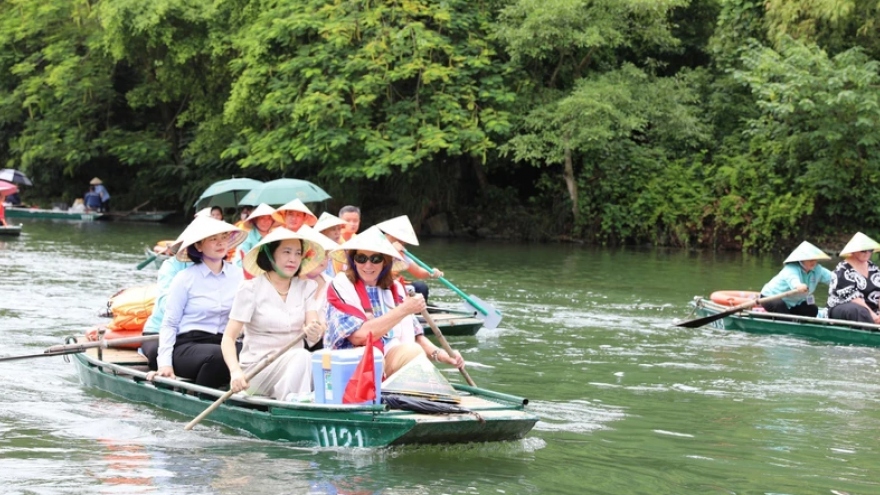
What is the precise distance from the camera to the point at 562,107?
27391 millimetres

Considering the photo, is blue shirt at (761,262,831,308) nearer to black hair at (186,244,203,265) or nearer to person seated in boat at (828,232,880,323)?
person seated in boat at (828,232,880,323)

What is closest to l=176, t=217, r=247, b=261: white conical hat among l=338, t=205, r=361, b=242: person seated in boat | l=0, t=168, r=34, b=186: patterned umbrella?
l=338, t=205, r=361, b=242: person seated in boat

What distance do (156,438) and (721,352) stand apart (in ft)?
22.6

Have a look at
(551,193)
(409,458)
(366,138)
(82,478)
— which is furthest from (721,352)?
(551,193)

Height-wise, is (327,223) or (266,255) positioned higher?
(327,223)

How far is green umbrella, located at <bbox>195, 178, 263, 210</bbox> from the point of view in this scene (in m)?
16.5

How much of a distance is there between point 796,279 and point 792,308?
42cm

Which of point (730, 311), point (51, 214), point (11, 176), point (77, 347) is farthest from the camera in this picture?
point (51, 214)

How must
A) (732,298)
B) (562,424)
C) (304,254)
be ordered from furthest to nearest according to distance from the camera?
(732,298), (562,424), (304,254)

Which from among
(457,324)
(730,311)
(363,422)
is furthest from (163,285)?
(730,311)

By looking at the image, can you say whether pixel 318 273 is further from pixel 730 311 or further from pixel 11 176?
pixel 11 176

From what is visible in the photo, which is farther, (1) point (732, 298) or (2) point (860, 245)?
(1) point (732, 298)

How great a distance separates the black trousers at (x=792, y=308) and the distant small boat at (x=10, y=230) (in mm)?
17221

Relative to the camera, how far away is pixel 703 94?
99.0ft
